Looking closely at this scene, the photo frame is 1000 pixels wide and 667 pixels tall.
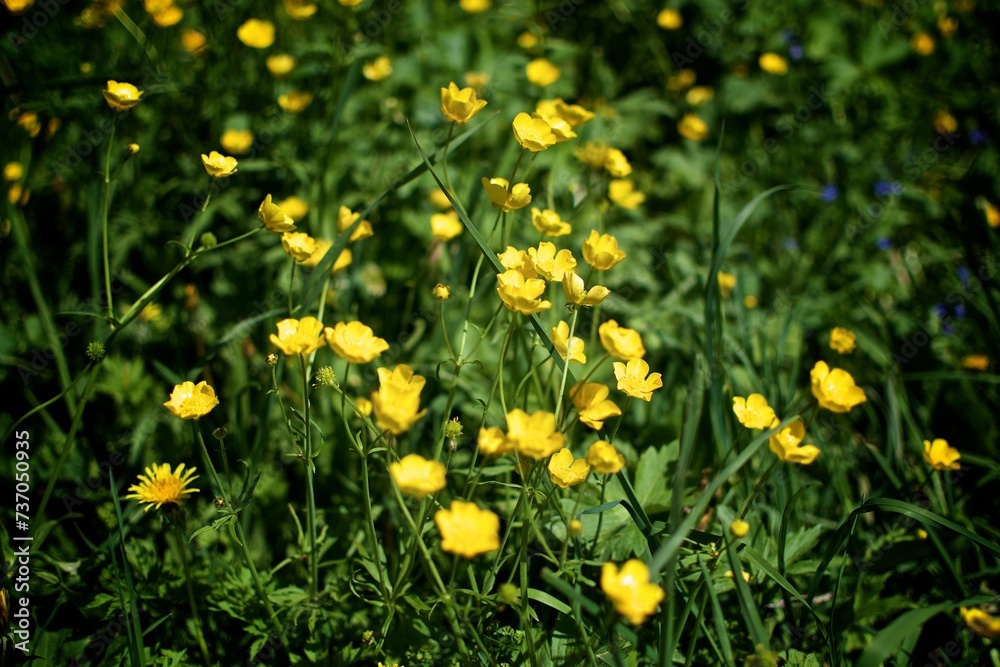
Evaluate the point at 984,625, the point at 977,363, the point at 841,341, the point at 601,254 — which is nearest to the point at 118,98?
the point at 601,254

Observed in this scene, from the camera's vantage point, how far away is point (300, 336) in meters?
1.43

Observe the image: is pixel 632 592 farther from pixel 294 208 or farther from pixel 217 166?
pixel 294 208

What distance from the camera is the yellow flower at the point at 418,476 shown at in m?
1.17

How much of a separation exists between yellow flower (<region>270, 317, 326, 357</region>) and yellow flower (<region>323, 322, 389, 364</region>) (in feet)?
0.23

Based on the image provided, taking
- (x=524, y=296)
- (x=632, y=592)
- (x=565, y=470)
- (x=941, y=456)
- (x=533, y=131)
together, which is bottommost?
(x=941, y=456)

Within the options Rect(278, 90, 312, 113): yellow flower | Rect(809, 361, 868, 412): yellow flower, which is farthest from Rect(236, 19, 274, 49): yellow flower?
Rect(809, 361, 868, 412): yellow flower

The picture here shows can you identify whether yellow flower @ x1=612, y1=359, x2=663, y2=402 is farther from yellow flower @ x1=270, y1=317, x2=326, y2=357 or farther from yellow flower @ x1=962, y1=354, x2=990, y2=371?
yellow flower @ x1=962, y1=354, x2=990, y2=371

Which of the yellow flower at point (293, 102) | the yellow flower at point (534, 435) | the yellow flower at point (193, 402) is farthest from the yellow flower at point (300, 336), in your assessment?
the yellow flower at point (293, 102)

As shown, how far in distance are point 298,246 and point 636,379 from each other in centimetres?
91

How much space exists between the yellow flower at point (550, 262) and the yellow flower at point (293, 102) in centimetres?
168

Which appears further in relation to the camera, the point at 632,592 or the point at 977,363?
the point at 977,363

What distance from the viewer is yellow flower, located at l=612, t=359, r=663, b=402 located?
158cm

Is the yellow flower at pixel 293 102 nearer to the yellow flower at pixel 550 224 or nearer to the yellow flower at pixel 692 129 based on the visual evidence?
the yellow flower at pixel 550 224

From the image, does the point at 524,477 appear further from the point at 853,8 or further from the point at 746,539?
the point at 853,8
